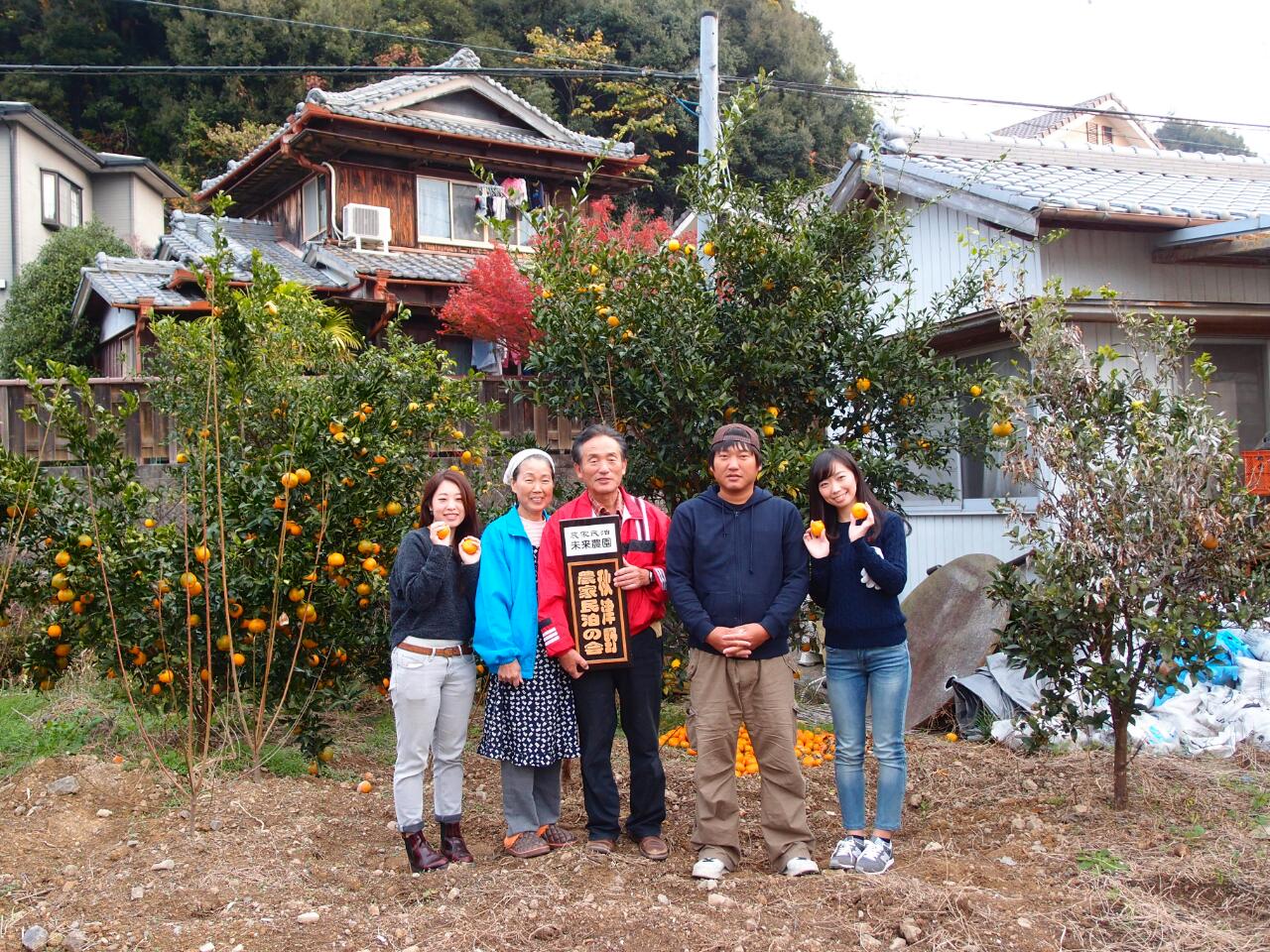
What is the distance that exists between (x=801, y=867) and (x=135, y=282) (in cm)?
1520

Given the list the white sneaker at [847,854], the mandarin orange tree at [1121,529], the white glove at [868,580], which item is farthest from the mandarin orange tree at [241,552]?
the mandarin orange tree at [1121,529]

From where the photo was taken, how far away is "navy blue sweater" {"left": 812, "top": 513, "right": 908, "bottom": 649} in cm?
395

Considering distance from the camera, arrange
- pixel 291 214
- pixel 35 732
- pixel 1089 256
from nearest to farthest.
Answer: pixel 35 732
pixel 1089 256
pixel 291 214

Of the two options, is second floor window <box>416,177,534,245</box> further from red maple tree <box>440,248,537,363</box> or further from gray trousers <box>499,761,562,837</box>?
gray trousers <box>499,761,562,837</box>

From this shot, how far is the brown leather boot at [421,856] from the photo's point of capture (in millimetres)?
4004

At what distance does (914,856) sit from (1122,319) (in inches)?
98.2

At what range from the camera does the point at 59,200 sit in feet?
76.7

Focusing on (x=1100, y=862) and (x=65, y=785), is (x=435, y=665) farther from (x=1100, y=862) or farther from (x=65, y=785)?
(x=1100, y=862)

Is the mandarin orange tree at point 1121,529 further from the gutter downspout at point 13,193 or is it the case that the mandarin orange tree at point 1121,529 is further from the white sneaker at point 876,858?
the gutter downspout at point 13,193

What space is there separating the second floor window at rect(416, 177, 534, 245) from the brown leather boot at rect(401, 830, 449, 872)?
49.2 ft

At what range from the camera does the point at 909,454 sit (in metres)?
6.05

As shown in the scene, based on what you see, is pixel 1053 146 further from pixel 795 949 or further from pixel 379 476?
pixel 795 949

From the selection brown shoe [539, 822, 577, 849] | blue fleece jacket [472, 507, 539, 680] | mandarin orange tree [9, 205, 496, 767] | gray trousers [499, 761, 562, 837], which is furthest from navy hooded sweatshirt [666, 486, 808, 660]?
mandarin orange tree [9, 205, 496, 767]

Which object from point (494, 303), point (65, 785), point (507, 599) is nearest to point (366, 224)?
point (494, 303)
